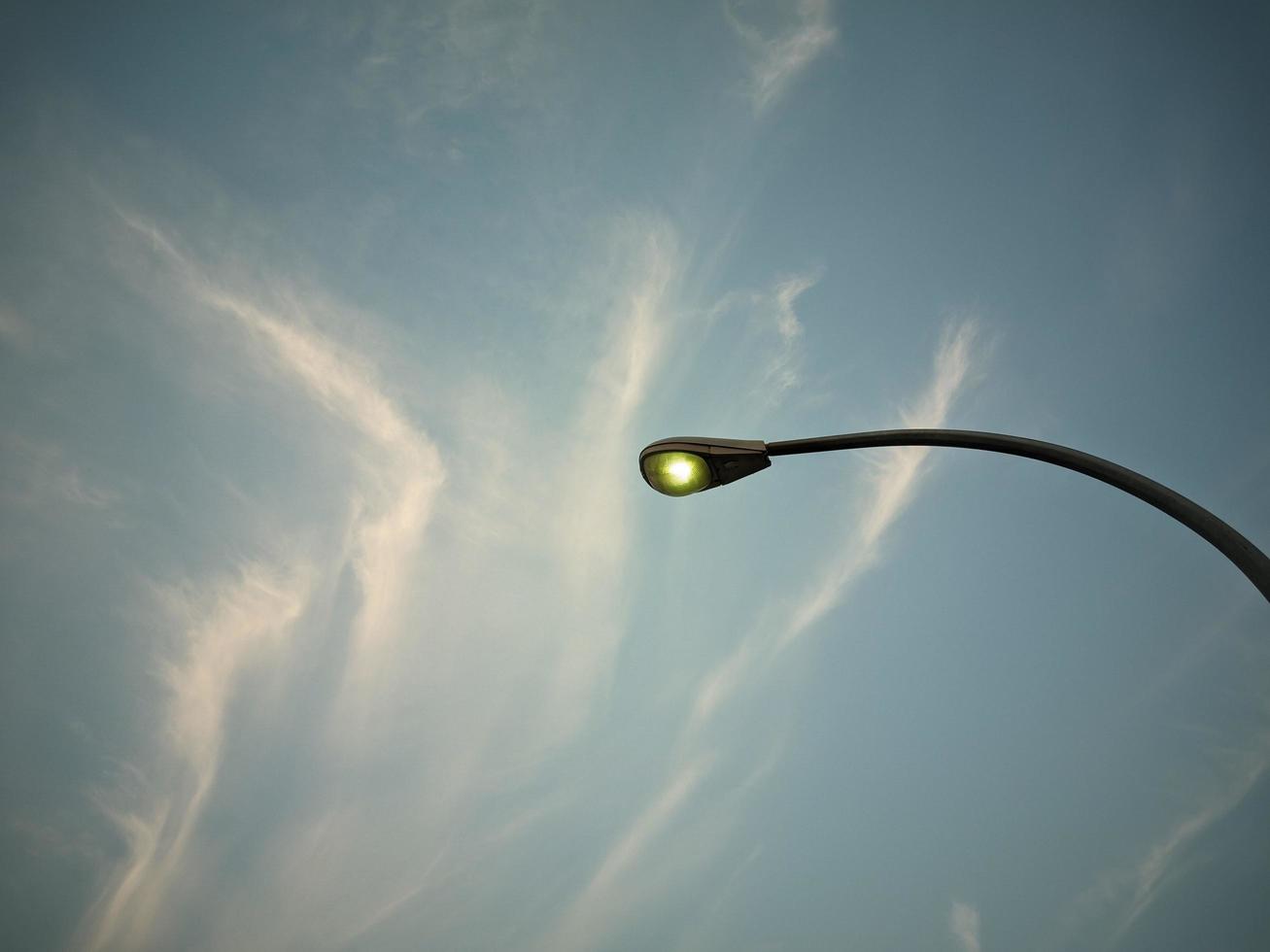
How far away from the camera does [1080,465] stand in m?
4.26

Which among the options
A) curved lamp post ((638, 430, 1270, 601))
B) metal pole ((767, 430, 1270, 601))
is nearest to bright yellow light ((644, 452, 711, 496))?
curved lamp post ((638, 430, 1270, 601))

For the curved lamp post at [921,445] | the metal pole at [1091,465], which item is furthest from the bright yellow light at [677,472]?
the metal pole at [1091,465]

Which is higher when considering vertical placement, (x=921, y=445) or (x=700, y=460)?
(x=700, y=460)

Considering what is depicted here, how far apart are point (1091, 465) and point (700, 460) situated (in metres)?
2.74

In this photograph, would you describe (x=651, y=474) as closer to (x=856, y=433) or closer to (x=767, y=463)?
(x=767, y=463)

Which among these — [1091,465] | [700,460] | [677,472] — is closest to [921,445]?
[1091,465]

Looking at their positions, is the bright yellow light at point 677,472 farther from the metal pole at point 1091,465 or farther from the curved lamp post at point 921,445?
the metal pole at point 1091,465

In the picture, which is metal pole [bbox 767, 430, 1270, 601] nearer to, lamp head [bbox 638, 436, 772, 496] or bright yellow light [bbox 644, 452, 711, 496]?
lamp head [bbox 638, 436, 772, 496]

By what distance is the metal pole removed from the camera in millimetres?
3484

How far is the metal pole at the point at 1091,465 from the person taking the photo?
11.4 feet

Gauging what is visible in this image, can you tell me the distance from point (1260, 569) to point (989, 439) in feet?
5.50

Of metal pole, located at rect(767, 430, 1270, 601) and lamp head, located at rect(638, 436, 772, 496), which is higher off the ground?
lamp head, located at rect(638, 436, 772, 496)

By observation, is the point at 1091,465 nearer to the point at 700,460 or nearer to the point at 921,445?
the point at 921,445

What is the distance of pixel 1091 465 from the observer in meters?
4.20
